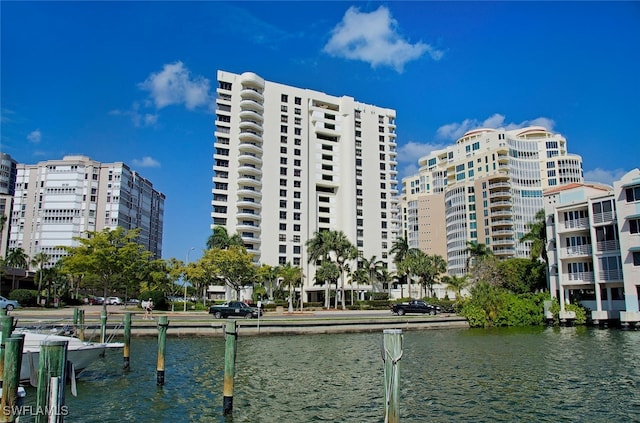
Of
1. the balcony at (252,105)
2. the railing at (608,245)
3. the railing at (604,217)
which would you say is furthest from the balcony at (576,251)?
the balcony at (252,105)

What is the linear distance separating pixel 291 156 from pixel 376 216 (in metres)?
25.6

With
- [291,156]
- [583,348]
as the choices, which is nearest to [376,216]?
[291,156]

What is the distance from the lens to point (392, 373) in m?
11.0

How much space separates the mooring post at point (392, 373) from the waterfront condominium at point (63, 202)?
501 ft

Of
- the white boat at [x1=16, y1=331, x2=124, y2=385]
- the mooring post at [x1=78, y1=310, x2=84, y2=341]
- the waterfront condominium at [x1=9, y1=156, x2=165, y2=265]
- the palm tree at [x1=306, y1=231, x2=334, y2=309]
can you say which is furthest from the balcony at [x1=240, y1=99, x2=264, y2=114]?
the white boat at [x1=16, y1=331, x2=124, y2=385]

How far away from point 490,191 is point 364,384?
413 feet

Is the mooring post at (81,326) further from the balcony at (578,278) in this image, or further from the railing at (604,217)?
the railing at (604,217)

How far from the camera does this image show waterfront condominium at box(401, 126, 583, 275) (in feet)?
445

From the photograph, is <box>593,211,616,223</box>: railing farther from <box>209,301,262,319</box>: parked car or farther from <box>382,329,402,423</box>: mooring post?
<box>382,329,402,423</box>: mooring post

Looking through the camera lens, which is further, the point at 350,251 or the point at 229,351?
the point at 350,251

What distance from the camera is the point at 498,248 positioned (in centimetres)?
13438

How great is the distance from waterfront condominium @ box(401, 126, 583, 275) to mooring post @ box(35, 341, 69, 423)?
122572 mm

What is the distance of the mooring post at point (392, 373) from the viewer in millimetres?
10758

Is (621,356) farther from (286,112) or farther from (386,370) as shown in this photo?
(286,112)
